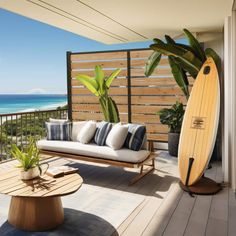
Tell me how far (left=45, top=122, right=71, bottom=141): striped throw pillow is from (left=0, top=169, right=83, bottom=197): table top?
1841 millimetres

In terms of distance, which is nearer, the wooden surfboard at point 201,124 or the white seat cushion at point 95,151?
the wooden surfboard at point 201,124

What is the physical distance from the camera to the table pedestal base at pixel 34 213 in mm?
2398

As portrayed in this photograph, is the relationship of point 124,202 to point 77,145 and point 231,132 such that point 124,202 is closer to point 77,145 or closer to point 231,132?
point 77,145

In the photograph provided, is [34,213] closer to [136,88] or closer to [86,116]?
[136,88]

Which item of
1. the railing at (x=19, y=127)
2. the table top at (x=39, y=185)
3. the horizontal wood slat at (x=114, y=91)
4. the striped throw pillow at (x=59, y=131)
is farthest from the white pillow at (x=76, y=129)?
the table top at (x=39, y=185)

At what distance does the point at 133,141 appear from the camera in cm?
388

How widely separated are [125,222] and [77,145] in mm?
1810

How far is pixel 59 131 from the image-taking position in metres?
4.68

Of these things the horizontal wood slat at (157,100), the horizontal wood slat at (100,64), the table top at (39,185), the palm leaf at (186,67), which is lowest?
the table top at (39,185)

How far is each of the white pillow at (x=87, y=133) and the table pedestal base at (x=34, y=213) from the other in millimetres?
1892

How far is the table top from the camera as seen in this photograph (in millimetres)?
2320

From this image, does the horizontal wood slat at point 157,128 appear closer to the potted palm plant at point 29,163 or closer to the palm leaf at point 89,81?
the palm leaf at point 89,81

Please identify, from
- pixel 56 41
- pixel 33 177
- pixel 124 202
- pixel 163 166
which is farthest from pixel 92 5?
pixel 56 41

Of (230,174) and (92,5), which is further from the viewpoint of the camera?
(230,174)
